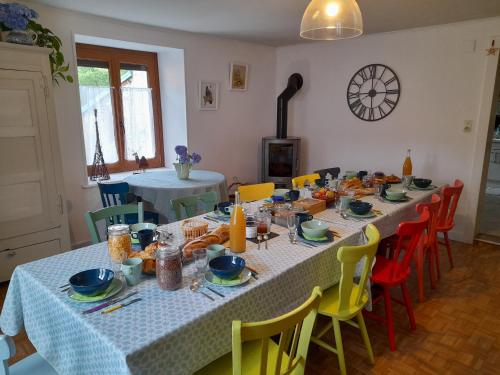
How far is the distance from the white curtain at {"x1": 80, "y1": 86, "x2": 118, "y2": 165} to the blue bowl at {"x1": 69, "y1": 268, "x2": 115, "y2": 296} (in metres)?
2.52

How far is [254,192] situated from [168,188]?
69cm

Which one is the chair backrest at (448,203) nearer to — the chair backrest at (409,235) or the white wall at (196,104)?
the chair backrest at (409,235)

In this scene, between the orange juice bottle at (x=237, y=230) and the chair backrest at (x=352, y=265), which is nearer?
the chair backrest at (x=352, y=265)

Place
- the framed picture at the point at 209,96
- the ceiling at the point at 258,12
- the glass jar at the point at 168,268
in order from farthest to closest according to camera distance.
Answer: the framed picture at the point at 209,96 < the ceiling at the point at 258,12 < the glass jar at the point at 168,268

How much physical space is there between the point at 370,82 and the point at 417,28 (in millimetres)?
667

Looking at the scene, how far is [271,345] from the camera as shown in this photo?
1335mm

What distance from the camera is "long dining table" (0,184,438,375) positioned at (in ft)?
3.23

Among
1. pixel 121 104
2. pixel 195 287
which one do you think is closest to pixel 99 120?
pixel 121 104

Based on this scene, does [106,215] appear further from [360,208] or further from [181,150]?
[360,208]

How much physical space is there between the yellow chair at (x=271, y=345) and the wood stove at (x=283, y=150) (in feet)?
10.6

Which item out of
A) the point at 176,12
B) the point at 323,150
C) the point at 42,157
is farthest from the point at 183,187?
the point at 323,150

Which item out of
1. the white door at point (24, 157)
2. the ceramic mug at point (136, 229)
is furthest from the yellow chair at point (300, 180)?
the white door at point (24, 157)

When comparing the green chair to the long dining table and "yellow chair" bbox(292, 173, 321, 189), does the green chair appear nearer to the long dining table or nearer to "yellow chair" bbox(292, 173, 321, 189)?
the long dining table

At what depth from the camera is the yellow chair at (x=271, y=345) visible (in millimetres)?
925
